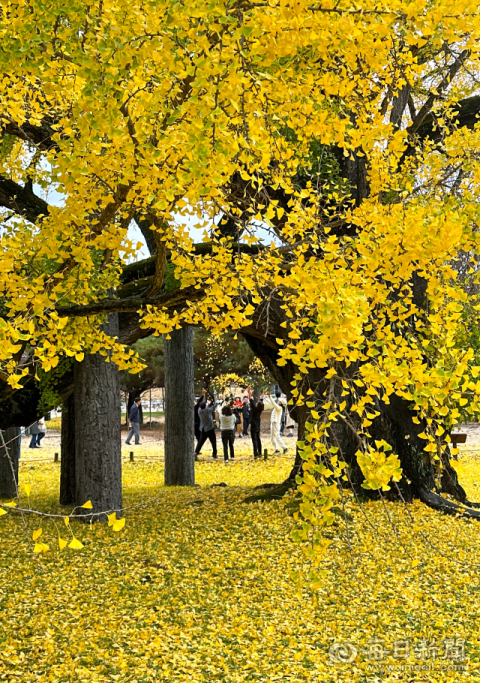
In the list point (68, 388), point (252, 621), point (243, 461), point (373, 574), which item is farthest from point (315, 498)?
point (243, 461)

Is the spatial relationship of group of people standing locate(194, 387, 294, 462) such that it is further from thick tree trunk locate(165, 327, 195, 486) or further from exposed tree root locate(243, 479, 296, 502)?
exposed tree root locate(243, 479, 296, 502)

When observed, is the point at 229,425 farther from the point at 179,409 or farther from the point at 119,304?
the point at 119,304

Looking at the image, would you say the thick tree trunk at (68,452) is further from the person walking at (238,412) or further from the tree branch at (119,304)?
the person walking at (238,412)

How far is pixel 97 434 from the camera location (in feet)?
25.8

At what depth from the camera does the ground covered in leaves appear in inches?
160

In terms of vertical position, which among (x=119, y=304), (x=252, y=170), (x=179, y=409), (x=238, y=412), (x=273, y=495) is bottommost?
(x=273, y=495)

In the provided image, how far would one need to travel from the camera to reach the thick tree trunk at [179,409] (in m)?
11.5

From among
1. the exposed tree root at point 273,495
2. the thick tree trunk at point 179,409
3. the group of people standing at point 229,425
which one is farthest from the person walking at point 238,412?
the exposed tree root at point 273,495

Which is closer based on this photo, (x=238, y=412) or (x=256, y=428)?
(x=256, y=428)

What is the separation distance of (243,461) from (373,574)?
1008cm

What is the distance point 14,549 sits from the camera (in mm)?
7016

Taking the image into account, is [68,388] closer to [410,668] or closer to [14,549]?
[14,549]

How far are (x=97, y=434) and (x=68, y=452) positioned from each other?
64.1 inches
